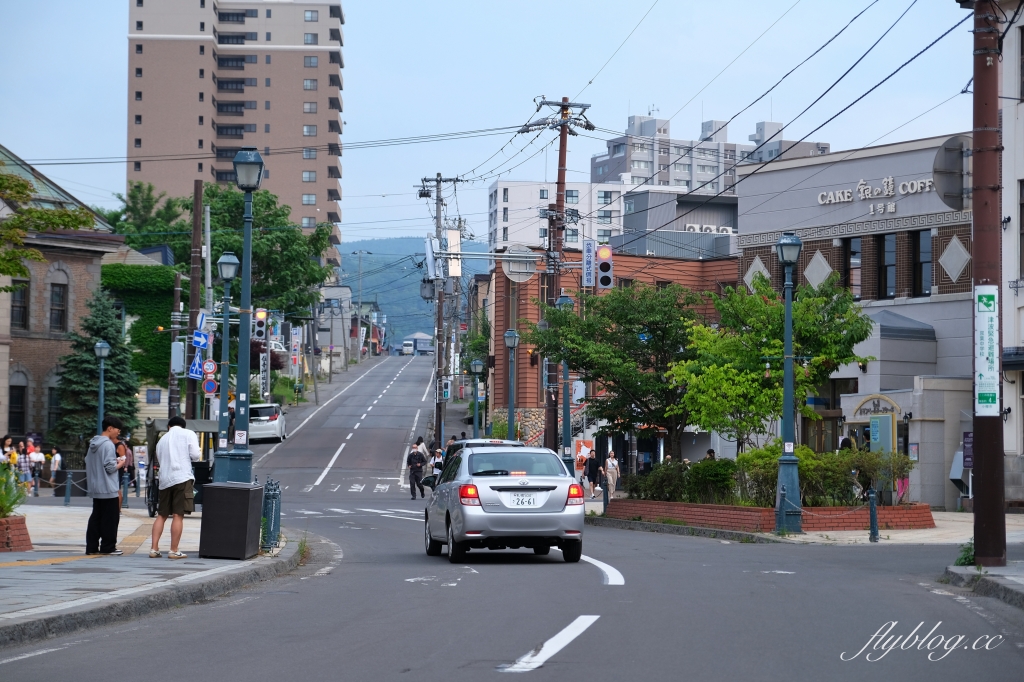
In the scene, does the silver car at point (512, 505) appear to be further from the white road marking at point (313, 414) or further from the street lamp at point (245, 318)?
the white road marking at point (313, 414)

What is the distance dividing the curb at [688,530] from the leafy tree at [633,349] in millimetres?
2629

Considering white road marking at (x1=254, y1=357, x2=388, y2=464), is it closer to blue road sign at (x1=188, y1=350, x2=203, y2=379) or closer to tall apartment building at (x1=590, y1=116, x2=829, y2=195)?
blue road sign at (x1=188, y1=350, x2=203, y2=379)

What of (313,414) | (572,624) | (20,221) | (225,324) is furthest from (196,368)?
(313,414)

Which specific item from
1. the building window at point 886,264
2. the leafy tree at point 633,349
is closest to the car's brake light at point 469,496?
the leafy tree at point 633,349

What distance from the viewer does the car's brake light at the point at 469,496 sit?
1705 centimetres

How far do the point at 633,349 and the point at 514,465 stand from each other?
1444 centimetres

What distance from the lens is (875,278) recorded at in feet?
135

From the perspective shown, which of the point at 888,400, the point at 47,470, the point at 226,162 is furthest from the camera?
the point at 226,162

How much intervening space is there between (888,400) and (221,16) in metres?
116

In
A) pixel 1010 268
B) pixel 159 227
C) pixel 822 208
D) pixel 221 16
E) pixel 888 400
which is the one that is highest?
pixel 221 16

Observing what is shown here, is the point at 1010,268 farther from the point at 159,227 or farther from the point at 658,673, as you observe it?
the point at 159,227

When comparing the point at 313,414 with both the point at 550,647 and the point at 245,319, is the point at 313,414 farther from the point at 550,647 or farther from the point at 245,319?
the point at 550,647

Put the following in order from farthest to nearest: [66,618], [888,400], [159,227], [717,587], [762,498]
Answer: [159,227], [888,400], [762,498], [717,587], [66,618]

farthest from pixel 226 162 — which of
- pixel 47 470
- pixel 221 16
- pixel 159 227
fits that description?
pixel 47 470
